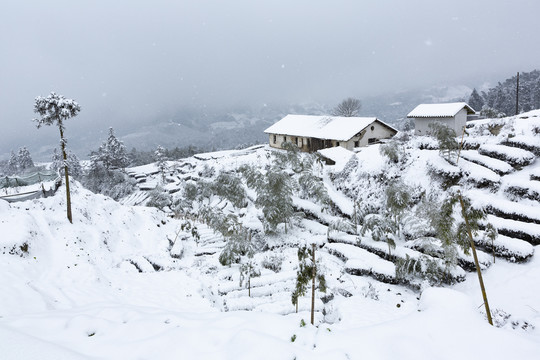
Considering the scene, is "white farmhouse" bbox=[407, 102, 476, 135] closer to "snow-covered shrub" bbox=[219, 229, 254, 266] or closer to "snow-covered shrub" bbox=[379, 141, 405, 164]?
"snow-covered shrub" bbox=[379, 141, 405, 164]

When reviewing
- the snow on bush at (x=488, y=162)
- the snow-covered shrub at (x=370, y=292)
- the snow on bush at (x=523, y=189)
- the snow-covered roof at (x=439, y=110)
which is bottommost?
the snow-covered shrub at (x=370, y=292)

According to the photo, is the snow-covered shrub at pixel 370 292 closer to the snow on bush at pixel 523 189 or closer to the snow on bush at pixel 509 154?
the snow on bush at pixel 523 189

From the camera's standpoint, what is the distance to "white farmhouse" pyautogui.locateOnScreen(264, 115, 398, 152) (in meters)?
32.5

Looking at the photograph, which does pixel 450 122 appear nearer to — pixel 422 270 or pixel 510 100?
pixel 422 270

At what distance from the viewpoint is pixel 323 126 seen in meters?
37.4

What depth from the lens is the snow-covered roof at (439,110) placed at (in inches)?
1118

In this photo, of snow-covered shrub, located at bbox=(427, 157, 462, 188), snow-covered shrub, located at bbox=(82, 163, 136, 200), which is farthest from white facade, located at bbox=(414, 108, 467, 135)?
snow-covered shrub, located at bbox=(82, 163, 136, 200)

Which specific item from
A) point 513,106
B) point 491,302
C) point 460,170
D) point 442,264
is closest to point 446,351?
point 491,302

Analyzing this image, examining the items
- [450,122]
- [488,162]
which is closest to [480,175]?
[488,162]

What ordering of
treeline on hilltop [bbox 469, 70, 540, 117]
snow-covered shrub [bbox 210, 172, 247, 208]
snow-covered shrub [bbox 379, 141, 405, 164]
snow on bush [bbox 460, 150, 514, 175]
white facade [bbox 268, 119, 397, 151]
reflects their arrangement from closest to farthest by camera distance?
snow on bush [bbox 460, 150, 514, 175] < snow-covered shrub [bbox 379, 141, 405, 164] < snow-covered shrub [bbox 210, 172, 247, 208] < white facade [bbox 268, 119, 397, 151] < treeline on hilltop [bbox 469, 70, 540, 117]

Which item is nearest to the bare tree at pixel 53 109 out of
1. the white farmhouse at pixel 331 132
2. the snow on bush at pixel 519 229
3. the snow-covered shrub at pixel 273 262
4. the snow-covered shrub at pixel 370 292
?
the snow-covered shrub at pixel 273 262

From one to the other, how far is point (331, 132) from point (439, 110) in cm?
1161

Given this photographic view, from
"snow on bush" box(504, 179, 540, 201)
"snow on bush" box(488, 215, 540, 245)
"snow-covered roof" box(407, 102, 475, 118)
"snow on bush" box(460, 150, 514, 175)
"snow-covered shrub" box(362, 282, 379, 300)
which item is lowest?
"snow-covered shrub" box(362, 282, 379, 300)

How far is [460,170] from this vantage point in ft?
56.0
